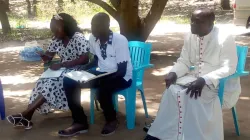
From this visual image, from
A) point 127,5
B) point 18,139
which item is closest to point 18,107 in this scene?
point 18,139

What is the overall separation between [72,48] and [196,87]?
1695mm

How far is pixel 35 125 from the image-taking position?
4535 mm

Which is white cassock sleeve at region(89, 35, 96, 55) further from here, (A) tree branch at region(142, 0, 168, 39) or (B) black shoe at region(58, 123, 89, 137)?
(A) tree branch at region(142, 0, 168, 39)

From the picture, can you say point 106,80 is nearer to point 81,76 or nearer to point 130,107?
point 81,76

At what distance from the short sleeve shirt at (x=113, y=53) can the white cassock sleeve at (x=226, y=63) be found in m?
1.00

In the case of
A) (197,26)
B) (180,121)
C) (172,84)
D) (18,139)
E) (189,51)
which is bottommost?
(18,139)

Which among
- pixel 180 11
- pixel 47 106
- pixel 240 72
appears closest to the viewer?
pixel 240 72

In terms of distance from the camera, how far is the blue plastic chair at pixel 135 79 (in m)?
4.21

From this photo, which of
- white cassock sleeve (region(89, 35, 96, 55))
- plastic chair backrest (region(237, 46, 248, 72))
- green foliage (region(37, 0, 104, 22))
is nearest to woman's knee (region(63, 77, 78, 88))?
white cassock sleeve (region(89, 35, 96, 55))

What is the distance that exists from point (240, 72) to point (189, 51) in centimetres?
53

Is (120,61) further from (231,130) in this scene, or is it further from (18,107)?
(18,107)

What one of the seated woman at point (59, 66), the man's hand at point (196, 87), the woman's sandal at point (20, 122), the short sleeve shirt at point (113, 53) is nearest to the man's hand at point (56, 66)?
the seated woman at point (59, 66)

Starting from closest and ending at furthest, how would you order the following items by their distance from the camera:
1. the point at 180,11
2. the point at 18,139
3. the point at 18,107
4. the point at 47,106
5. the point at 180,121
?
1. the point at 180,121
2. the point at 18,139
3. the point at 47,106
4. the point at 18,107
5. the point at 180,11

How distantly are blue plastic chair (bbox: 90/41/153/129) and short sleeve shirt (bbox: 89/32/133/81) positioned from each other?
0.47 ft
